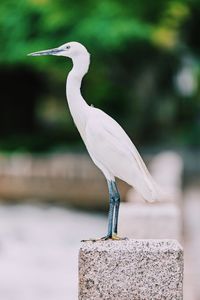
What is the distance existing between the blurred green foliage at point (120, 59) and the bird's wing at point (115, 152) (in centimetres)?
1799

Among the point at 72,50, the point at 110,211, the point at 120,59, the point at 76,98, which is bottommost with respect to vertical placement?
the point at 110,211

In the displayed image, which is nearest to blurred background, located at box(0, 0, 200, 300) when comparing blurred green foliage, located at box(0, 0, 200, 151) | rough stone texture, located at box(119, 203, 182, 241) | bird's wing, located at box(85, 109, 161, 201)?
blurred green foliage, located at box(0, 0, 200, 151)

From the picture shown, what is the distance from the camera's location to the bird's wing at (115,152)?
5.57 metres

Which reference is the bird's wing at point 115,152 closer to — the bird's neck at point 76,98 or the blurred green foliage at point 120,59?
the bird's neck at point 76,98

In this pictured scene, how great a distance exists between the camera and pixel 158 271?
17.7 ft

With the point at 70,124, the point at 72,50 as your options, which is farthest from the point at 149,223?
the point at 70,124

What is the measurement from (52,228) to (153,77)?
45.2 ft

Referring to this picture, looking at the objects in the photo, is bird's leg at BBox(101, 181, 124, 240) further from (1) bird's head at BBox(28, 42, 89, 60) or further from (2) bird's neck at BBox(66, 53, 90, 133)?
(1) bird's head at BBox(28, 42, 89, 60)

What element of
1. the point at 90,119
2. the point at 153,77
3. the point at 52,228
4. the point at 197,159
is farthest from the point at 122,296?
the point at 197,159

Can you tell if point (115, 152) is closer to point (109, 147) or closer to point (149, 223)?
point (109, 147)

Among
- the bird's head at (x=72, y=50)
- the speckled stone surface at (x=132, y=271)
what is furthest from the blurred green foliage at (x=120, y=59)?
the speckled stone surface at (x=132, y=271)

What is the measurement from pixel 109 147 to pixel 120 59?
24.4m

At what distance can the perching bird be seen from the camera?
18.2 feet

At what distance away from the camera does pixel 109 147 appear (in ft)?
18.3
